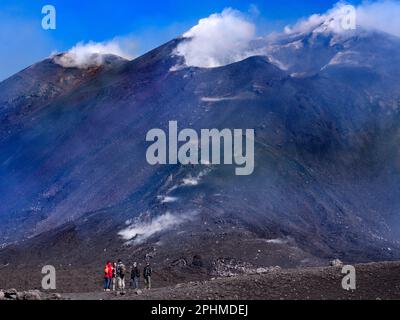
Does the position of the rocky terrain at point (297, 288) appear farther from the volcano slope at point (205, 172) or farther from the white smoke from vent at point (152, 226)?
the white smoke from vent at point (152, 226)

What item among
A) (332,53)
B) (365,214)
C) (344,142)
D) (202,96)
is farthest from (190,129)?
(332,53)

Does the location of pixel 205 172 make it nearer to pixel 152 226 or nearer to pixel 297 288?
pixel 152 226

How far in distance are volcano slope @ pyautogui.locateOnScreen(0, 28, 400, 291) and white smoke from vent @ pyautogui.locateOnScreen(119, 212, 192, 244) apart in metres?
0.14

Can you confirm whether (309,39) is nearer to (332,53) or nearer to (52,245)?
(332,53)

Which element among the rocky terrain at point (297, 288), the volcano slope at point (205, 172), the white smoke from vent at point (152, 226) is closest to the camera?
the rocky terrain at point (297, 288)

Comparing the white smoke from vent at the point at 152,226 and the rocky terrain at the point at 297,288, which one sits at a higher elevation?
the white smoke from vent at the point at 152,226

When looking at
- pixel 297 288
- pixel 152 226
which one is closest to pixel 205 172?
pixel 152 226

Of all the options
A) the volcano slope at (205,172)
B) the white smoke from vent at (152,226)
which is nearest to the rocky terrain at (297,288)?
the volcano slope at (205,172)

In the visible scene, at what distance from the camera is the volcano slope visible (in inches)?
2138

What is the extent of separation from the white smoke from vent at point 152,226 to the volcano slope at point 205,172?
141 millimetres

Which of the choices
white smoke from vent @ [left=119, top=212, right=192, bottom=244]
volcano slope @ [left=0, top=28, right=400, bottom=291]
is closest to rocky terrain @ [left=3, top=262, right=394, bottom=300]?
volcano slope @ [left=0, top=28, right=400, bottom=291]

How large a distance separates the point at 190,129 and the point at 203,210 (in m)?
24.8

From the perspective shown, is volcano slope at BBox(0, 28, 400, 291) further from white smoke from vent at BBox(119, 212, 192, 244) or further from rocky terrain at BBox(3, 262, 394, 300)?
rocky terrain at BBox(3, 262, 394, 300)

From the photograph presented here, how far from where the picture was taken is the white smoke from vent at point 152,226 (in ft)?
185
